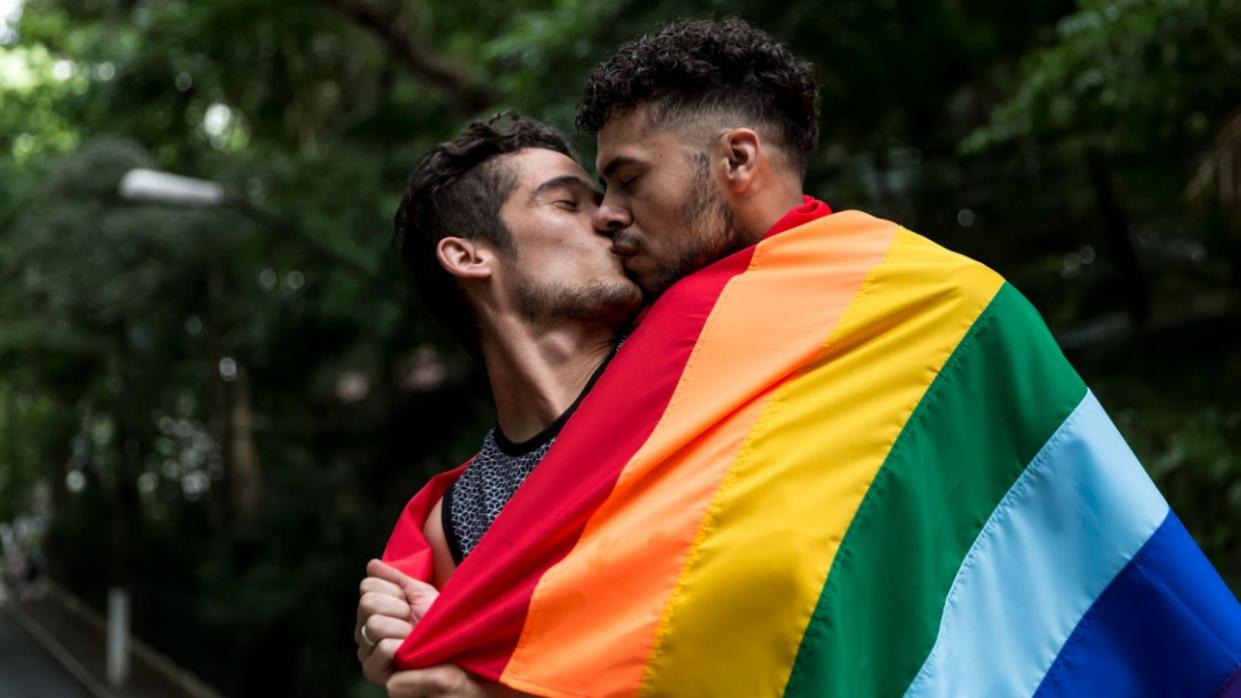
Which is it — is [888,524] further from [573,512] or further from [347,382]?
[347,382]

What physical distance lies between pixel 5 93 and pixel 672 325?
21.9 m

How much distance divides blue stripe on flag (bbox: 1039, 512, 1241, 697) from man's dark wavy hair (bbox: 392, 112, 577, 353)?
3.83 feet

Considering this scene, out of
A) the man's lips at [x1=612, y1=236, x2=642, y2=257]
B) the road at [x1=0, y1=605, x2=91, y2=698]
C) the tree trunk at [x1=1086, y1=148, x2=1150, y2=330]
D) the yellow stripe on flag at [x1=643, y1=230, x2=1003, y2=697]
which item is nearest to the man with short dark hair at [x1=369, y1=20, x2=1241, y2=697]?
the yellow stripe on flag at [x1=643, y1=230, x2=1003, y2=697]

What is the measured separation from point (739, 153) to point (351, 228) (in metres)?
10.4

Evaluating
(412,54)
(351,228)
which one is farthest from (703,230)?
(412,54)

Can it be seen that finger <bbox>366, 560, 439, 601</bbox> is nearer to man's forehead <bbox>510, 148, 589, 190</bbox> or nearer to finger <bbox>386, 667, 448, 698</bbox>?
finger <bbox>386, 667, 448, 698</bbox>

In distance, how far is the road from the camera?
22.0 m

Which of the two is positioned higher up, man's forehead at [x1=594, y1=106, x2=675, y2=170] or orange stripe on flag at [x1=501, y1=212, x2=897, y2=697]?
man's forehead at [x1=594, y1=106, x2=675, y2=170]

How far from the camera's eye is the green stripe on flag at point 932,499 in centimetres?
186

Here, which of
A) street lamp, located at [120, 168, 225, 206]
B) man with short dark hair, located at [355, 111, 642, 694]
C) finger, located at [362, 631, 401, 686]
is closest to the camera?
finger, located at [362, 631, 401, 686]

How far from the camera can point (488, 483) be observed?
2518 mm

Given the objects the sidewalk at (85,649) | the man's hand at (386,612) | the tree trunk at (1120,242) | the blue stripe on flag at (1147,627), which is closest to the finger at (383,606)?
the man's hand at (386,612)

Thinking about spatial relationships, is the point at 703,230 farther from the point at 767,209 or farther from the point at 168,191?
the point at 168,191

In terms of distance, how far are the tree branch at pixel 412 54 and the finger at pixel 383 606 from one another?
1077 centimetres
